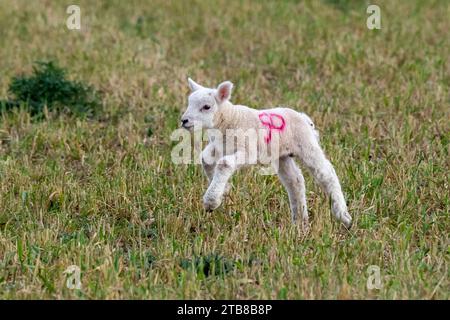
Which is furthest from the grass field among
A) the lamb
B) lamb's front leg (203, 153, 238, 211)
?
lamb's front leg (203, 153, 238, 211)

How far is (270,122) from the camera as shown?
7445mm

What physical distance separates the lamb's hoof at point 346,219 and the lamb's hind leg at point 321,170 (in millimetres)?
21

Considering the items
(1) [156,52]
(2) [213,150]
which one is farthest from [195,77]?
(2) [213,150]

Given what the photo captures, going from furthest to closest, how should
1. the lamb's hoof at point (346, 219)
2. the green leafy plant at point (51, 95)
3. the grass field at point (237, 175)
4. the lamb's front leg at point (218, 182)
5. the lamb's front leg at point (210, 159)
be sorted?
the green leafy plant at point (51, 95), the lamb's hoof at point (346, 219), the lamb's front leg at point (210, 159), the lamb's front leg at point (218, 182), the grass field at point (237, 175)

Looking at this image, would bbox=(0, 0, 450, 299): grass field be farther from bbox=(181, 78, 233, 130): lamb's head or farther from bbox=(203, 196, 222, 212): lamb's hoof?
bbox=(181, 78, 233, 130): lamb's head

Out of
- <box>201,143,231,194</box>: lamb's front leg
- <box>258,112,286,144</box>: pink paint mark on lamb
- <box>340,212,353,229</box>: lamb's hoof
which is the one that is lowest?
<box>340,212,353,229</box>: lamb's hoof

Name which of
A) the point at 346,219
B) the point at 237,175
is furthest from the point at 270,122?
the point at 237,175

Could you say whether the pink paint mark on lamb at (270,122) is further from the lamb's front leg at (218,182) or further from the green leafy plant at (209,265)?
the green leafy plant at (209,265)

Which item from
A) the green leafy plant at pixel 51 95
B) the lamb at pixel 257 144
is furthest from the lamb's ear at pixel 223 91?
the green leafy plant at pixel 51 95

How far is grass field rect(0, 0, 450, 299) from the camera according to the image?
682 centimetres

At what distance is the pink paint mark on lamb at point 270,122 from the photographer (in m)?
7.39

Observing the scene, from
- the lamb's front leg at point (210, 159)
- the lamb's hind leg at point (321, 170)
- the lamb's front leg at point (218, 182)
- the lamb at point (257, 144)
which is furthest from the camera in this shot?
the lamb's hind leg at point (321, 170)
